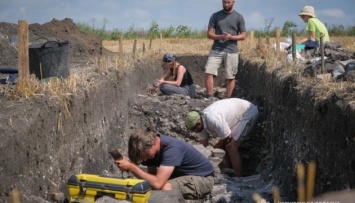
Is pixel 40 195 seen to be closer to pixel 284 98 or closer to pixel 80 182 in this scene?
pixel 80 182

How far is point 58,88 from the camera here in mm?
6418

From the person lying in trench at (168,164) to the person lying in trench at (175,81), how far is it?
5.77 m

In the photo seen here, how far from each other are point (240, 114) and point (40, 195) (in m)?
4.34

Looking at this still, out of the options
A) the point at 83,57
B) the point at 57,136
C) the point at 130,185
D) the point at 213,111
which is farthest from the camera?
the point at 83,57

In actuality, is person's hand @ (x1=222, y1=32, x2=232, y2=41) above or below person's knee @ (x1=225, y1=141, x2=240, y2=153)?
above

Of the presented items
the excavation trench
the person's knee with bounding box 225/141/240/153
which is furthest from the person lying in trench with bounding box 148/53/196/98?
the person's knee with bounding box 225/141/240/153

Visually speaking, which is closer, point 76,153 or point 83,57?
point 76,153

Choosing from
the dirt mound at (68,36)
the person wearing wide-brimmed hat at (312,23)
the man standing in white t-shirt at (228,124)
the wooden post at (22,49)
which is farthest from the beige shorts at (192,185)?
the dirt mound at (68,36)

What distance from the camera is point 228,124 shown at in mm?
8891

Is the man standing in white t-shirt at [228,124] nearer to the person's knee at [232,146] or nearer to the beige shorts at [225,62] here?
the person's knee at [232,146]

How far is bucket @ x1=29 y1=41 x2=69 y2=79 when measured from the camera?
29.0 ft

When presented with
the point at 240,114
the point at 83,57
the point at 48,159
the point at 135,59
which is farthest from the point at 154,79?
the point at 48,159

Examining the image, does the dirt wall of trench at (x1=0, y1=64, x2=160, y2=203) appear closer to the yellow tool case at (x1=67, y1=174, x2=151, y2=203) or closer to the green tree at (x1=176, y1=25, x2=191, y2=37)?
the yellow tool case at (x1=67, y1=174, x2=151, y2=203)

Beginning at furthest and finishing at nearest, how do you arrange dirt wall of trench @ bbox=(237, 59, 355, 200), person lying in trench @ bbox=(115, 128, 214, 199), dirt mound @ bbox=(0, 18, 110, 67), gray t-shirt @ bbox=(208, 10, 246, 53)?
dirt mound @ bbox=(0, 18, 110, 67), gray t-shirt @ bbox=(208, 10, 246, 53), person lying in trench @ bbox=(115, 128, 214, 199), dirt wall of trench @ bbox=(237, 59, 355, 200)
